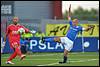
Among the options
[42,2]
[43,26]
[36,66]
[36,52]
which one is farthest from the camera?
[42,2]

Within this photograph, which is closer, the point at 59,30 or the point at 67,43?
the point at 67,43

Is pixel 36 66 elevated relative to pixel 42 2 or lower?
lower

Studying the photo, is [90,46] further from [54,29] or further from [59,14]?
[59,14]

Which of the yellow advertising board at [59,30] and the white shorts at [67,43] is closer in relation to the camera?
the white shorts at [67,43]

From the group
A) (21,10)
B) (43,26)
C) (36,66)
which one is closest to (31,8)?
(21,10)

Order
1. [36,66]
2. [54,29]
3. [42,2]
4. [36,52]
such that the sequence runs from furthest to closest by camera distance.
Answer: [42,2]
[54,29]
[36,52]
[36,66]

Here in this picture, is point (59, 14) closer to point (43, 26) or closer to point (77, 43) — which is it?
point (43, 26)

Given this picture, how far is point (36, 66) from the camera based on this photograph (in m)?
17.5

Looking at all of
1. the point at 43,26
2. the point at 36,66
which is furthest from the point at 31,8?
the point at 36,66

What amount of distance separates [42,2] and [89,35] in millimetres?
18398

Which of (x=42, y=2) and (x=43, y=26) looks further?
(x=42, y=2)

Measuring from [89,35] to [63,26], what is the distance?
1.88 meters

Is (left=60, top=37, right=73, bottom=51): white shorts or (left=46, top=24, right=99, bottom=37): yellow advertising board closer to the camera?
(left=60, top=37, right=73, bottom=51): white shorts

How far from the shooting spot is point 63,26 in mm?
33938
